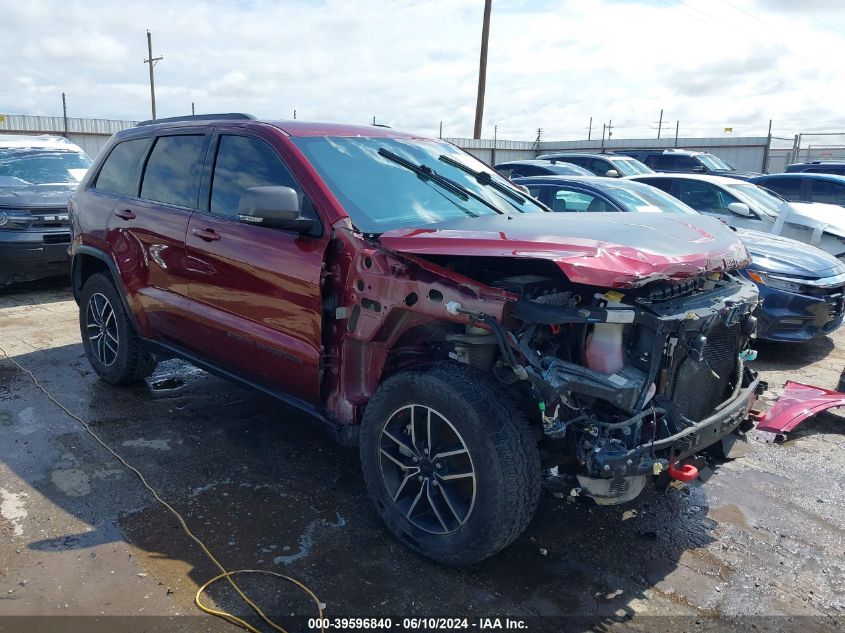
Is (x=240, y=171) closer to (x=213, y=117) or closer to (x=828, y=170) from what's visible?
(x=213, y=117)

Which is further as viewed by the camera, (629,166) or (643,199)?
(629,166)

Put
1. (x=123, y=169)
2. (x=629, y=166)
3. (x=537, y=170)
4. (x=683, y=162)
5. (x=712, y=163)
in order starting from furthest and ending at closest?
(x=683, y=162) → (x=712, y=163) → (x=629, y=166) → (x=537, y=170) → (x=123, y=169)

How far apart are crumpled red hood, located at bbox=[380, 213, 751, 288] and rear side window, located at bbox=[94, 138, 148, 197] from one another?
2525 mm

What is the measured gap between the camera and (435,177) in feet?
12.8

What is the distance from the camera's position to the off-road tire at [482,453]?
270 centimetres

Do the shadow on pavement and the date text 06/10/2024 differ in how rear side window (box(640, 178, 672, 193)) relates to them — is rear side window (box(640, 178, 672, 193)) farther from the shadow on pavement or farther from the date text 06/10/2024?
the date text 06/10/2024

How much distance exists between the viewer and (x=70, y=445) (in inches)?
163

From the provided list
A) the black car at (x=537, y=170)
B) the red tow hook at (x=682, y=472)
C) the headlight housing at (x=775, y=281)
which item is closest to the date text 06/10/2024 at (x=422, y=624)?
the red tow hook at (x=682, y=472)

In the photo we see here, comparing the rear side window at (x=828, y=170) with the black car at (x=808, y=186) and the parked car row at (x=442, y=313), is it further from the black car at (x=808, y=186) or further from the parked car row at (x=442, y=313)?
the parked car row at (x=442, y=313)

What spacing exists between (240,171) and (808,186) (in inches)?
442

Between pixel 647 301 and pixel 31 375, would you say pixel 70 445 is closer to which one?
pixel 31 375

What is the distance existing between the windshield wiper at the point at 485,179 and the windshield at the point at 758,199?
226 inches

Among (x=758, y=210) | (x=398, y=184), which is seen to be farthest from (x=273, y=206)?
(x=758, y=210)

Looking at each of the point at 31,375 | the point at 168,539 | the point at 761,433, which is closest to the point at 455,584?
the point at 168,539
